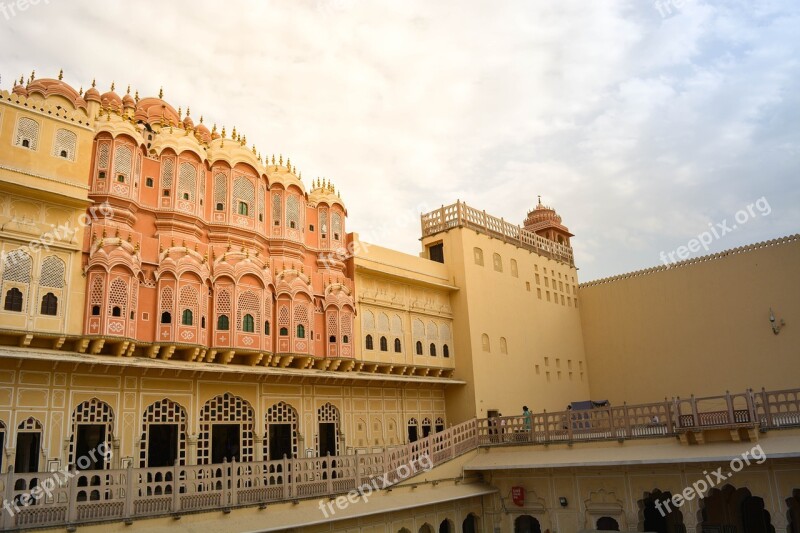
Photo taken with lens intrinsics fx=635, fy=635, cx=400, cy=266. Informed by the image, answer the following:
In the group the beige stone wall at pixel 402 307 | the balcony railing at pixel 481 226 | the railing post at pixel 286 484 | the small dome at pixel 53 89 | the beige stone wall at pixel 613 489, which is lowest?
the beige stone wall at pixel 613 489

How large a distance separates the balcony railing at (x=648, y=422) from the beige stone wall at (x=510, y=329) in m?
3.48

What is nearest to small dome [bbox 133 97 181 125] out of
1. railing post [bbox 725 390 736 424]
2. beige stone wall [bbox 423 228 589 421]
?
beige stone wall [bbox 423 228 589 421]

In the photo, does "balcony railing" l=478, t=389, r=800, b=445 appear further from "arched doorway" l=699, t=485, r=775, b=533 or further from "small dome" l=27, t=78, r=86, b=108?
"small dome" l=27, t=78, r=86, b=108

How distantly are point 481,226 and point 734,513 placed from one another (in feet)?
47.9

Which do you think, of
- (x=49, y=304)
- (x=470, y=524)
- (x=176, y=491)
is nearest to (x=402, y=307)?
(x=470, y=524)

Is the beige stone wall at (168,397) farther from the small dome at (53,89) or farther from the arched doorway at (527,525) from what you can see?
the small dome at (53,89)

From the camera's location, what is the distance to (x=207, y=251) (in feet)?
60.5

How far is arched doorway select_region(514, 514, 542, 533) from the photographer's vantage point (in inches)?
841

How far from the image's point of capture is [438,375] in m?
25.4

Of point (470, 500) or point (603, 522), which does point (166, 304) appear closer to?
point (470, 500)

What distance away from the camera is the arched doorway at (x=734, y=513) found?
21.5 meters

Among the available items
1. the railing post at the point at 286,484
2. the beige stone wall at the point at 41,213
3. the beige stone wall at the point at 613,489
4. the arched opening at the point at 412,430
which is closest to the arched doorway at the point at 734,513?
the beige stone wall at the point at 613,489

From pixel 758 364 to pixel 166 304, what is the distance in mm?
23903

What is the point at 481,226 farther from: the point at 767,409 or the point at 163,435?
the point at 163,435
